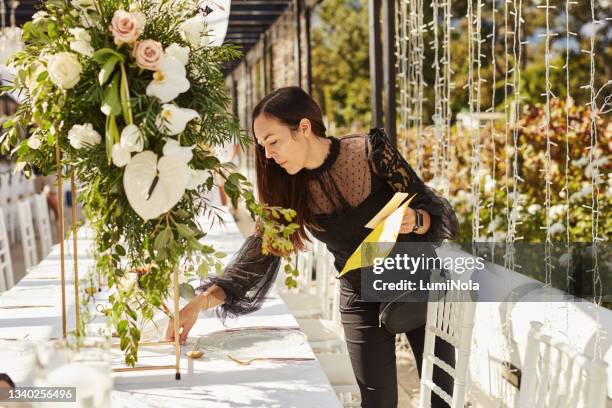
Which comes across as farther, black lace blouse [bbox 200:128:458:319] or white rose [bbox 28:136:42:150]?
black lace blouse [bbox 200:128:458:319]

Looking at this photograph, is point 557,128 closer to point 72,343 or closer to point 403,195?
point 403,195

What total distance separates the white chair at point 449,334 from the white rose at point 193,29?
94 centimetres

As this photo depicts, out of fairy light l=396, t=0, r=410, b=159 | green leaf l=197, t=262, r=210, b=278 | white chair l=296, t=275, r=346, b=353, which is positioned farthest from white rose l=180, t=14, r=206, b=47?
fairy light l=396, t=0, r=410, b=159

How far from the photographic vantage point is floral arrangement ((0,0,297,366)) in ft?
4.34

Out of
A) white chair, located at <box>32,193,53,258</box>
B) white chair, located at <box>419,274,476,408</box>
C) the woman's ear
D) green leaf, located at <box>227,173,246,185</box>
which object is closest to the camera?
green leaf, located at <box>227,173,246,185</box>

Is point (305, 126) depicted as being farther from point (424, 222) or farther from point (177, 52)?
point (177, 52)

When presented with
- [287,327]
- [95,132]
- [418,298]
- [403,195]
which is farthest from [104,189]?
[418,298]

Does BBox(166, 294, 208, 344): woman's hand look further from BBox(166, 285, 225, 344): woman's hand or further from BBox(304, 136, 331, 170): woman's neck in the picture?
BBox(304, 136, 331, 170): woman's neck

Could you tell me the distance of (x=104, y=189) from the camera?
1.45 m

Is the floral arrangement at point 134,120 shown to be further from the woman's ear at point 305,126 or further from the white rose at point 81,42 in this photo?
the woman's ear at point 305,126

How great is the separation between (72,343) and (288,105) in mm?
977

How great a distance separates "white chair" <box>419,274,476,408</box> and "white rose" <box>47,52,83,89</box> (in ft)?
3.56

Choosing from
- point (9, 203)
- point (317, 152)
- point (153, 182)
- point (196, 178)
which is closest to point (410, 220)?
point (317, 152)

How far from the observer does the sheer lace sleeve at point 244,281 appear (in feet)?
6.43
